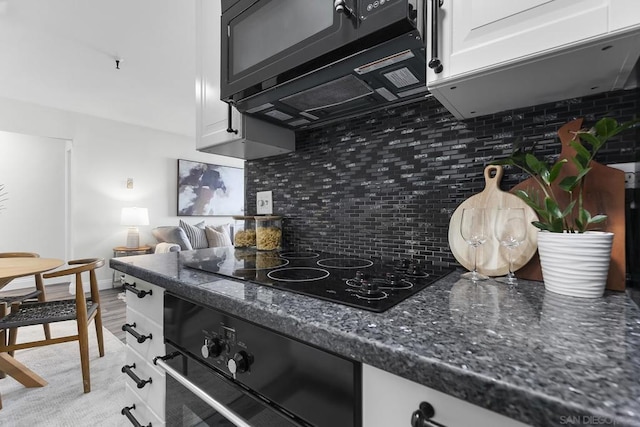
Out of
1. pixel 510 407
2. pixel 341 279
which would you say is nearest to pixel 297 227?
pixel 341 279

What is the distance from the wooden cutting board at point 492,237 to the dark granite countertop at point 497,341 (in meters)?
0.10

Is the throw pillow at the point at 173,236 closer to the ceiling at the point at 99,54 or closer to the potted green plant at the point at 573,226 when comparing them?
the ceiling at the point at 99,54

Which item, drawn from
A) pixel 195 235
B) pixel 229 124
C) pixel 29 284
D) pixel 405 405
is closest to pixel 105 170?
pixel 195 235

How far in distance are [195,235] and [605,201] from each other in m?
5.04

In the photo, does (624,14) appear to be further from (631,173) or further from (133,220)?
(133,220)

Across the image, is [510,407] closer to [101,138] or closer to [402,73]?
[402,73]

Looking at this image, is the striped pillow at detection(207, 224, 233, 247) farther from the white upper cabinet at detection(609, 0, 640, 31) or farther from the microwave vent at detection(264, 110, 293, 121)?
the white upper cabinet at detection(609, 0, 640, 31)

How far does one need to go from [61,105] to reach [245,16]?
423 cm

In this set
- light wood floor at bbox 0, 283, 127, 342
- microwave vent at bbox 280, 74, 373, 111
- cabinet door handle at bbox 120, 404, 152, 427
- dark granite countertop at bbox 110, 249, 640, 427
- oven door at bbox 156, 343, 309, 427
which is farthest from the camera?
light wood floor at bbox 0, 283, 127, 342

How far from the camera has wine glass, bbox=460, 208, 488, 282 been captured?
0.85 meters

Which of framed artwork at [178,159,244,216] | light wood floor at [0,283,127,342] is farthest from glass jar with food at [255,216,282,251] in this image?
framed artwork at [178,159,244,216]

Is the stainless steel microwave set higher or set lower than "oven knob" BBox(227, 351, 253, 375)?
higher

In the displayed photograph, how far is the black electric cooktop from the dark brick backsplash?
11 centimetres

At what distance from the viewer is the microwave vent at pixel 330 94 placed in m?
1.00
